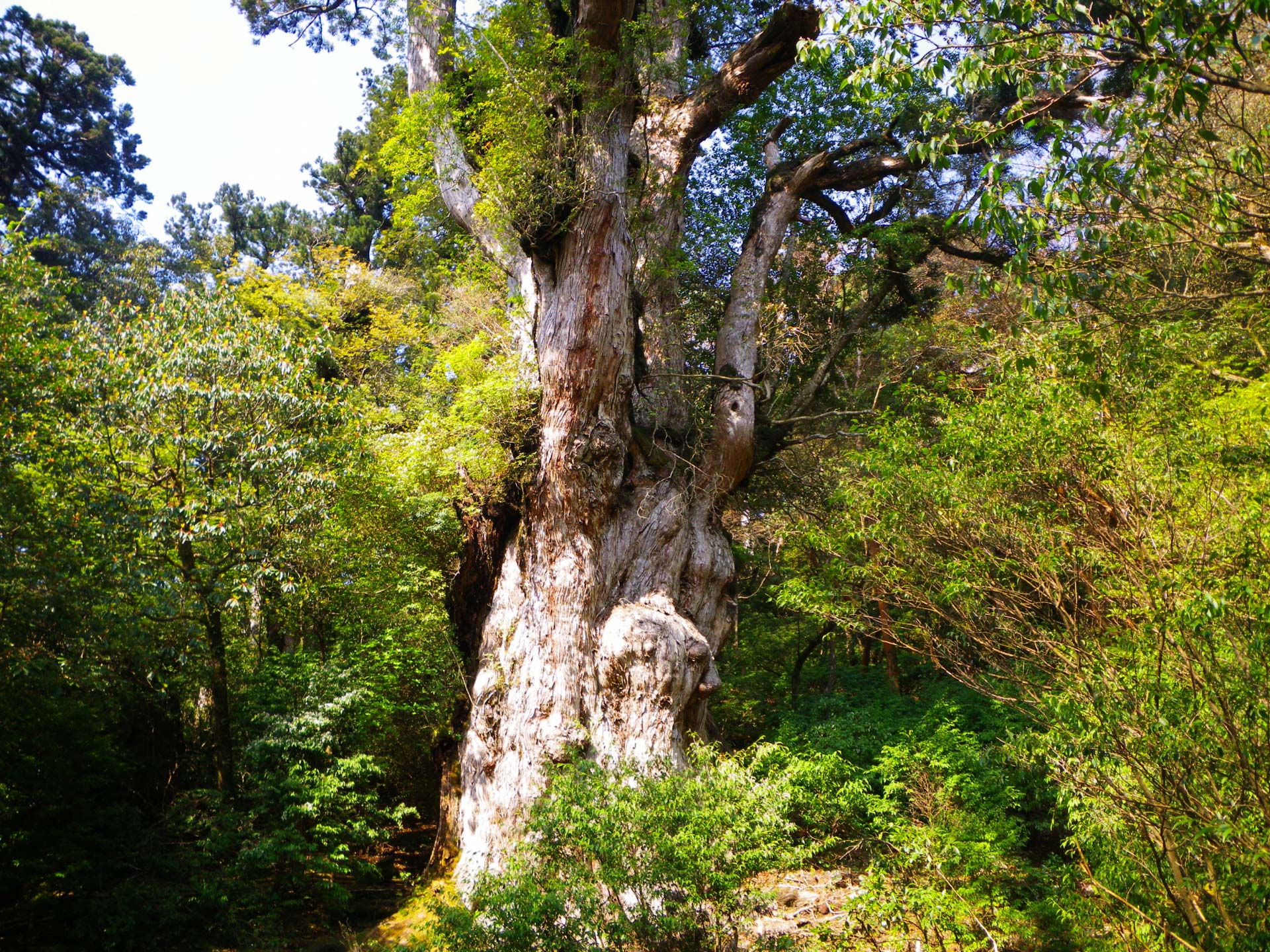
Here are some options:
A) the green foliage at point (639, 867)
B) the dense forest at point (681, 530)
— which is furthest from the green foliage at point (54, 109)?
the green foliage at point (639, 867)

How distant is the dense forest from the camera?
412 centimetres

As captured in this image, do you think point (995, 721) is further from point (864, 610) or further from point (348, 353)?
point (348, 353)

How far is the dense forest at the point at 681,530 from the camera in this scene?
162 inches

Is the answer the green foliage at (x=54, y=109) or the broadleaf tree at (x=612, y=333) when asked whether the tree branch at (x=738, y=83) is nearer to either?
the broadleaf tree at (x=612, y=333)

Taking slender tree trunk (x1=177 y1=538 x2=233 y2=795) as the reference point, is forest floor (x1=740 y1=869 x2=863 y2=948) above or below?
below

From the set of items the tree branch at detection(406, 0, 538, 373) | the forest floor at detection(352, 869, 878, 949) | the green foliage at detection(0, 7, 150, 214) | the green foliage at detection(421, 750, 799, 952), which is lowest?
the forest floor at detection(352, 869, 878, 949)

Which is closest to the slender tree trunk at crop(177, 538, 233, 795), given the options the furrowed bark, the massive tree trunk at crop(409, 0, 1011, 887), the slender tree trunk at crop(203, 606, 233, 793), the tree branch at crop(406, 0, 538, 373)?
the slender tree trunk at crop(203, 606, 233, 793)

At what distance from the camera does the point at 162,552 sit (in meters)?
7.40

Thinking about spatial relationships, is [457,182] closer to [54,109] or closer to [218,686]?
[218,686]

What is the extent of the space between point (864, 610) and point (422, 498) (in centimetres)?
603

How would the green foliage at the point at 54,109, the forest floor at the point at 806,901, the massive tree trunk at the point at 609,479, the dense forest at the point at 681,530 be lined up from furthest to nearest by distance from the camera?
1. the green foliage at the point at 54,109
2. the massive tree trunk at the point at 609,479
3. the forest floor at the point at 806,901
4. the dense forest at the point at 681,530

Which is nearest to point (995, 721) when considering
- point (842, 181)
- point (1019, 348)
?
point (1019, 348)

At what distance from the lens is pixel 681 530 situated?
26.2 ft

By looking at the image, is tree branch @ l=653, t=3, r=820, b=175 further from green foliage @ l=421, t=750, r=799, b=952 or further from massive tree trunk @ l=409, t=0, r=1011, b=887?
green foliage @ l=421, t=750, r=799, b=952
